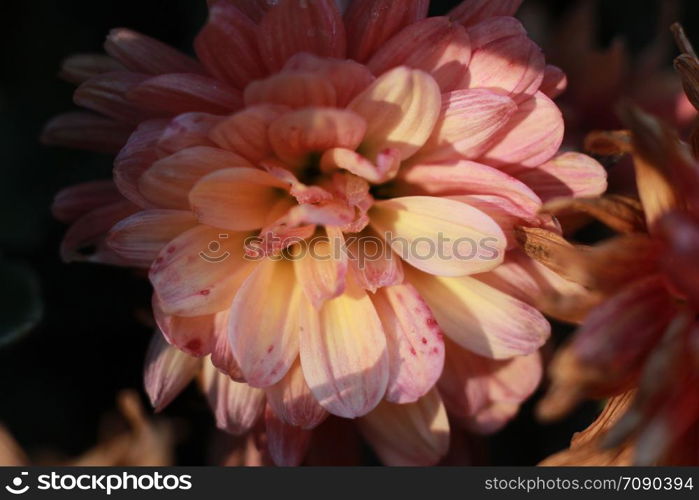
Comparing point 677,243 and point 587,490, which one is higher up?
point 677,243

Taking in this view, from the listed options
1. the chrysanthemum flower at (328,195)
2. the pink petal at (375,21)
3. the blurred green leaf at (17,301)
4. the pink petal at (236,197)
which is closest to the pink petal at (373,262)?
the chrysanthemum flower at (328,195)

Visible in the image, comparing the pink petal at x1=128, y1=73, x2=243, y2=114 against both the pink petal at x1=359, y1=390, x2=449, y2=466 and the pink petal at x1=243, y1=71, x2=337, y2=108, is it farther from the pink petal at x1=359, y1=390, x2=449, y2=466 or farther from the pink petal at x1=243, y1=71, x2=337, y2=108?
the pink petal at x1=359, y1=390, x2=449, y2=466

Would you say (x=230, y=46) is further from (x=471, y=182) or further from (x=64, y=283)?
(x=64, y=283)

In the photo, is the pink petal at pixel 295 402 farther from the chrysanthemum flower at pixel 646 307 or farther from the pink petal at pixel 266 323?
the chrysanthemum flower at pixel 646 307

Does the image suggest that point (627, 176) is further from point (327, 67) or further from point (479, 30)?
point (327, 67)

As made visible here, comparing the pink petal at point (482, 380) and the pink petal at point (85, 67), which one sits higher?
the pink petal at point (85, 67)

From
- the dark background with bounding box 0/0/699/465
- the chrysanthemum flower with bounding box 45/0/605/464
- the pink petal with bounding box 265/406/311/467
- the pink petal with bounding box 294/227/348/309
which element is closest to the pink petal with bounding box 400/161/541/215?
the chrysanthemum flower with bounding box 45/0/605/464

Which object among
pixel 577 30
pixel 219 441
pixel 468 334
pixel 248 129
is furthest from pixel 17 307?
pixel 577 30
